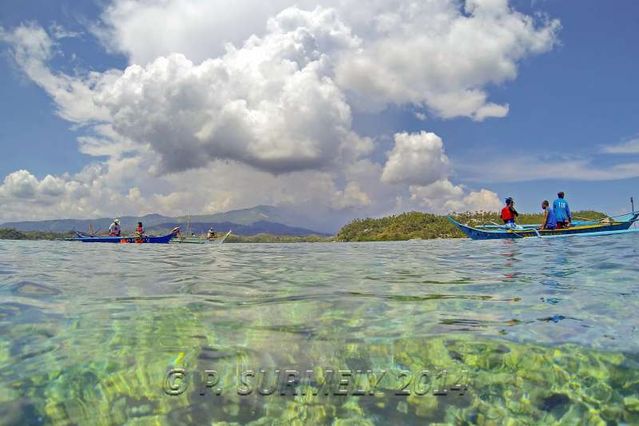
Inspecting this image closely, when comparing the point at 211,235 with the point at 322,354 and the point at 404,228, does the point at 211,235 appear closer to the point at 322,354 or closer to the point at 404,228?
the point at 322,354

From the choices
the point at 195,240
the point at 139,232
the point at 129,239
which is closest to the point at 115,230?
the point at 139,232

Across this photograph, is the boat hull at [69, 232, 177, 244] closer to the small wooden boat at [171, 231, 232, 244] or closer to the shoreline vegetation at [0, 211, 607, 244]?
the small wooden boat at [171, 231, 232, 244]

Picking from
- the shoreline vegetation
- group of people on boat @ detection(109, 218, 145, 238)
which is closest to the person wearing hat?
group of people on boat @ detection(109, 218, 145, 238)

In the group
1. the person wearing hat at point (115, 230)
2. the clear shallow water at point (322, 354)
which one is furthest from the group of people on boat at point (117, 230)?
the clear shallow water at point (322, 354)

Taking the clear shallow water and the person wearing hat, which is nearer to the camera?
the clear shallow water

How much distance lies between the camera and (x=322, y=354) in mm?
5195

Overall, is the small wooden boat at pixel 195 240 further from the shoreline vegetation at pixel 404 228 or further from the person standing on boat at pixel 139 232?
the shoreline vegetation at pixel 404 228

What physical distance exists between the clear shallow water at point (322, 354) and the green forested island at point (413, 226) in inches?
5208

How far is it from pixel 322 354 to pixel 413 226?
157 metres

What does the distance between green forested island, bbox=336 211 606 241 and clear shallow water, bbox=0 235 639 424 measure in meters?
132

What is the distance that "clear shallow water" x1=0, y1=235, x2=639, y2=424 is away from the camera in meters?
4.18

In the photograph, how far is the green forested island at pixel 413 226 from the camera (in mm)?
142500

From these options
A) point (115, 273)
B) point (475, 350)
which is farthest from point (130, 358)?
point (115, 273)

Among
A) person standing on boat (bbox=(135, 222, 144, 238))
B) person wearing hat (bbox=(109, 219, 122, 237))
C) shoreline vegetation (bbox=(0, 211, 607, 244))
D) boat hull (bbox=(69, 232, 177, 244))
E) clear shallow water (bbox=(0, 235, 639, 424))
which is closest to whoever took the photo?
clear shallow water (bbox=(0, 235, 639, 424))
